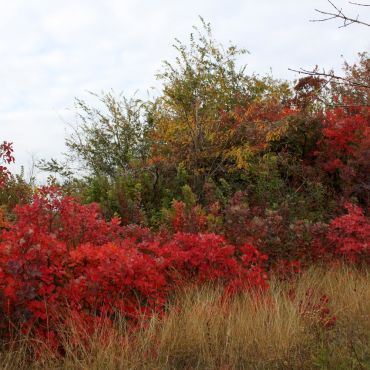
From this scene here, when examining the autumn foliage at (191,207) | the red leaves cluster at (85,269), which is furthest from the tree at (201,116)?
the red leaves cluster at (85,269)

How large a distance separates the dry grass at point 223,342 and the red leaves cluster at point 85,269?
0.72ft

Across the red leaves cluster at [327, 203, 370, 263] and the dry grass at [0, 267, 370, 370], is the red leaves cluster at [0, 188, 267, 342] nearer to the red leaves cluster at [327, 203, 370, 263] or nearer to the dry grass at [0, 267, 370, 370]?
the dry grass at [0, 267, 370, 370]

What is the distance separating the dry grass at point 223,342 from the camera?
3.85 m

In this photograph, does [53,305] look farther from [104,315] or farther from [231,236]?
[231,236]

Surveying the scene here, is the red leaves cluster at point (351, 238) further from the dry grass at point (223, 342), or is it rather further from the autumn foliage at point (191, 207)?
the dry grass at point (223, 342)

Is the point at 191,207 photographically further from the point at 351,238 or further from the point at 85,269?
the point at 85,269

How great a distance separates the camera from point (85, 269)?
450 cm

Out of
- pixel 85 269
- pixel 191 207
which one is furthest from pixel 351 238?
pixel 85 269

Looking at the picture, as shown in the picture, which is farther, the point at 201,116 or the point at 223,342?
the point at 201,116

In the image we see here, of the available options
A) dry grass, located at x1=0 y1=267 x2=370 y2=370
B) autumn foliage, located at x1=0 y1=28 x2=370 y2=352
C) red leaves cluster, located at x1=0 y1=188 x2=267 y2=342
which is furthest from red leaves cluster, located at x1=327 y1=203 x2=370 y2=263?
dry grass, located at x1=0 y1=267 x2=370 y2=370

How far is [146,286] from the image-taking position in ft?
15.0

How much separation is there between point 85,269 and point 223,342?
1237 millimetres

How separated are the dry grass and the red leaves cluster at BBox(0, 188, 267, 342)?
0.22 metres

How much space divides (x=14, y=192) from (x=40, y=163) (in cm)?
479
